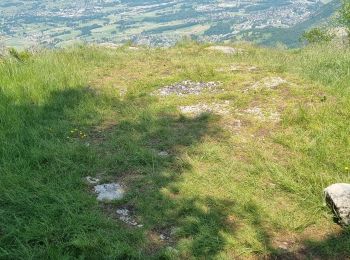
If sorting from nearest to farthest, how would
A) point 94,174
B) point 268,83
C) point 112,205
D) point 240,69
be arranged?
point 112,205 < point 94,174 < point 268,83 < point 240,69

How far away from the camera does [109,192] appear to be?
17.4 feet

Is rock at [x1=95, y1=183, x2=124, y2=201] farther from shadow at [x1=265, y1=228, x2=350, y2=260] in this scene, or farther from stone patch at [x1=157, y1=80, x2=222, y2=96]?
stone patch at [x1=157, y1=80, x2=222, y2=96]

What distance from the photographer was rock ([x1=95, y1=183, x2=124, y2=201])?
5162 mm

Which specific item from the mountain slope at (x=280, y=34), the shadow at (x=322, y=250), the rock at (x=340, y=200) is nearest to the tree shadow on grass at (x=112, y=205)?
the shadow at (x=322, y=250)

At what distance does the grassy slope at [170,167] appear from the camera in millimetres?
4316

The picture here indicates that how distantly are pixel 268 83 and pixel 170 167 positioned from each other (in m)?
4.85

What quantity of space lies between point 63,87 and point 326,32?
2747 cm

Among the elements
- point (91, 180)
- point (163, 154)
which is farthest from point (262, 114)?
point (91, 180)

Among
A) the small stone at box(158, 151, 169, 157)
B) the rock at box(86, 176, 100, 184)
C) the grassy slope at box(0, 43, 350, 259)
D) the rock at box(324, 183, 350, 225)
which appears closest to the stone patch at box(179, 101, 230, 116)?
the grassy slope at box(0, 43, 350, 259)

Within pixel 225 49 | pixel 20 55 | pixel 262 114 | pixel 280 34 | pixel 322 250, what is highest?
pixel 20 55

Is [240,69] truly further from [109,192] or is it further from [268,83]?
[109,192]

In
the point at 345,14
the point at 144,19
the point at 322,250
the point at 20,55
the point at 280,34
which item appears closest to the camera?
the point at 322,250

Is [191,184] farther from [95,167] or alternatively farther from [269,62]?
[269,62]

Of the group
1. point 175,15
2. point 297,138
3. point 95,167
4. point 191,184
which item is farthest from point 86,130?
point 175,15
